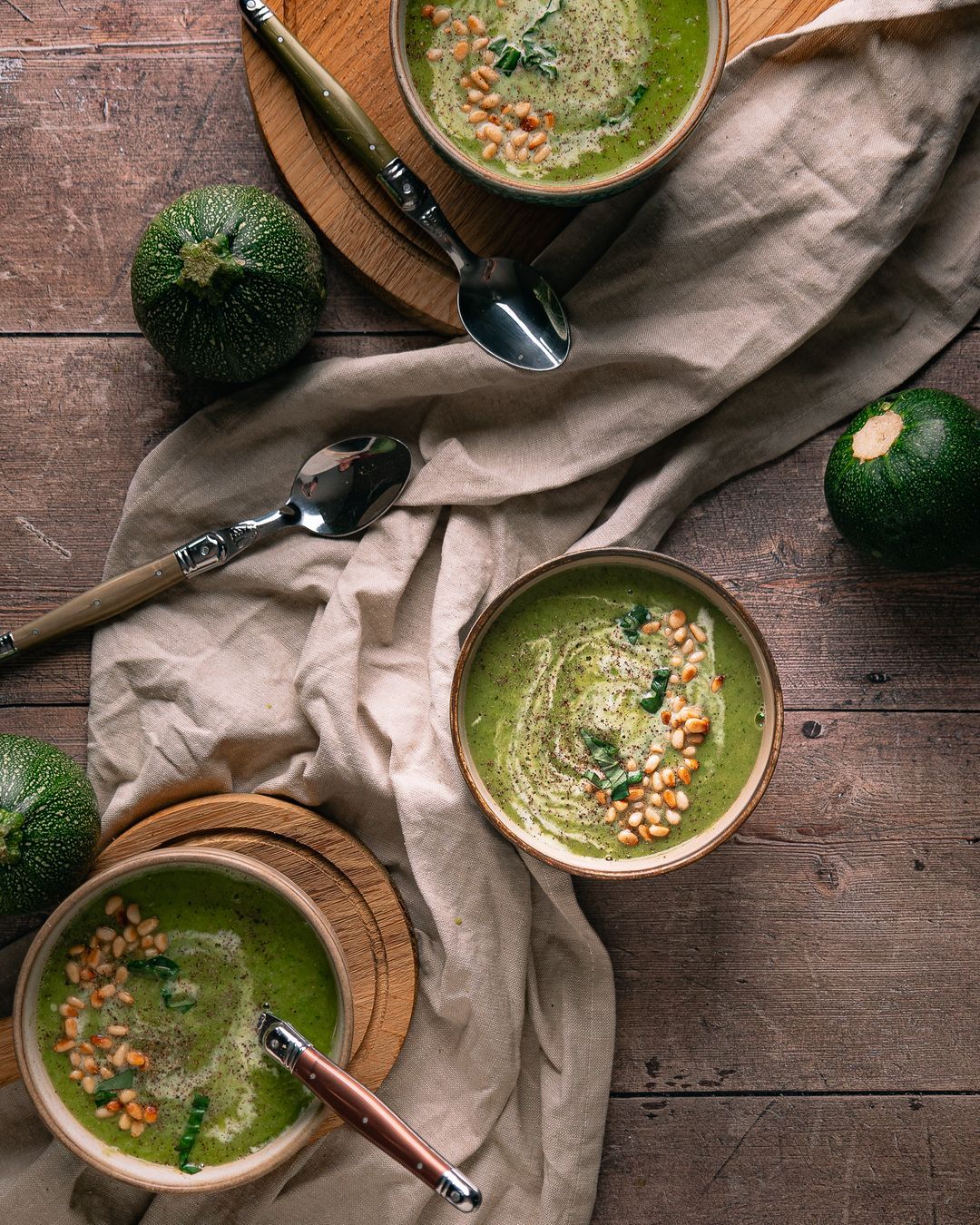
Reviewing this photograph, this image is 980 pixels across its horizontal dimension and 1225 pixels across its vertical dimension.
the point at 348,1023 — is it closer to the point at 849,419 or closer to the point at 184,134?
the point at 849,419

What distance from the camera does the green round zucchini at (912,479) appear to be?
2061 millimetres

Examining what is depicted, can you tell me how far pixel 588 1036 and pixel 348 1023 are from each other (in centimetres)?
55

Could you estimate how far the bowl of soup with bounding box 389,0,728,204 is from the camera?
1952 mm

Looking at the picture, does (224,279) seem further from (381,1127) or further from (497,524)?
(381,1127)

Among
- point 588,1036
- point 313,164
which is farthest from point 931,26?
point 588,1036

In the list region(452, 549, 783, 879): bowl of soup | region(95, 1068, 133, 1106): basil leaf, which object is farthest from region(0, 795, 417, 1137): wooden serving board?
region(452, 549, 783, 879): bowl of soup

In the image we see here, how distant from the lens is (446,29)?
197 cm

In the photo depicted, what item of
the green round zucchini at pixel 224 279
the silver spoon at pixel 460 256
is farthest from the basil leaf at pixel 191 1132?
the silver spoon at pixel 460 256

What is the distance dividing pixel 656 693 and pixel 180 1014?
3.66 ft

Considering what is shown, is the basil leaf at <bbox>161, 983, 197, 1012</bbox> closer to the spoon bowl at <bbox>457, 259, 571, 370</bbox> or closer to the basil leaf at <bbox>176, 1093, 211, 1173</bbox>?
the basil leaf at <bbox>176, 1093, 211, 1173</bbox>

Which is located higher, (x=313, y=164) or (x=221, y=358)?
(x=313, y=164)

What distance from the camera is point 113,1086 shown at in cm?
205

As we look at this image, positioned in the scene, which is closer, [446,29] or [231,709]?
[446,29]

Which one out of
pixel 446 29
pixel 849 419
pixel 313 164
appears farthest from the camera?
pixel 849 419
